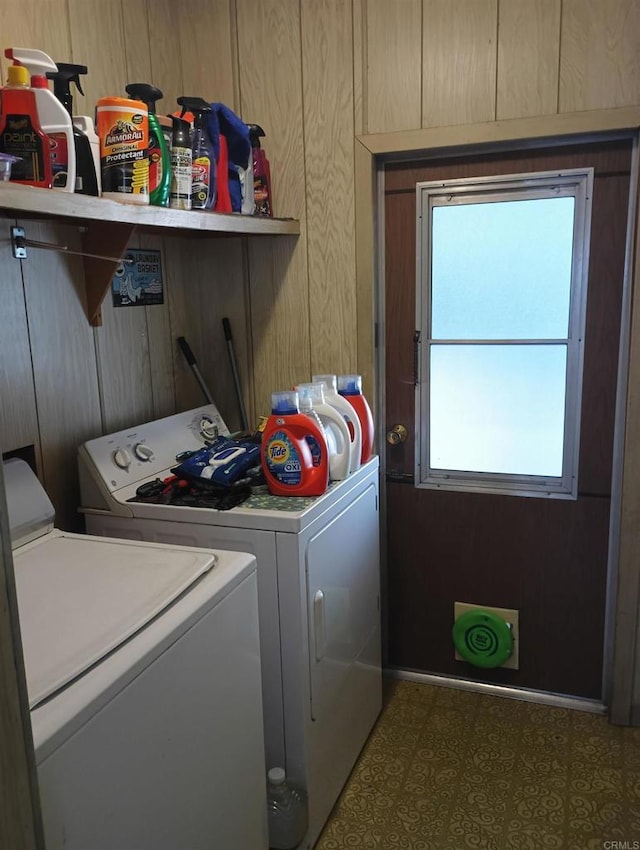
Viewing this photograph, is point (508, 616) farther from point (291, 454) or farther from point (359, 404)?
point (291, 454)

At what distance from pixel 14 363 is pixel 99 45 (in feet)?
3.17

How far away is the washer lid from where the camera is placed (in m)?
1.13

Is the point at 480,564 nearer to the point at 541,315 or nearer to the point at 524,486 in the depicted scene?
the point at 524,486

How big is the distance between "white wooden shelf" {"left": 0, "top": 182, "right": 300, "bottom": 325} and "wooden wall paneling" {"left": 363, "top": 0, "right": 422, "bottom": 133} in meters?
0.45

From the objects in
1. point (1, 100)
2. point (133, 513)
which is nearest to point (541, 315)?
point (133, 513)

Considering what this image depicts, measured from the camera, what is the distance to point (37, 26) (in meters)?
1.76

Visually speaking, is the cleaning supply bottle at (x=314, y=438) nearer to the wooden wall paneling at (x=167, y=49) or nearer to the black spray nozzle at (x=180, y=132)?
the black spray nozzle at (x=180, y=132)

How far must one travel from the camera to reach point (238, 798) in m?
1.48

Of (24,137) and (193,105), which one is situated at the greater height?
(193,105)

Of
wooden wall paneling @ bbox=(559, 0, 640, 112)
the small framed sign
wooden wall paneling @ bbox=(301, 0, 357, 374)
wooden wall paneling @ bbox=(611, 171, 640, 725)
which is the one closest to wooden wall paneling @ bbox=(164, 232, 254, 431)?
the small framed sign

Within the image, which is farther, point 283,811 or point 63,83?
point 283,811

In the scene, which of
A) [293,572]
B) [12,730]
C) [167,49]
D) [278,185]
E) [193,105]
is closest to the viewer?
[12,730]

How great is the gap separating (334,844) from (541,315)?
1.70 metres

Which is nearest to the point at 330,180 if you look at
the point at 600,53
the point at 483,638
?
the point at 600,53
